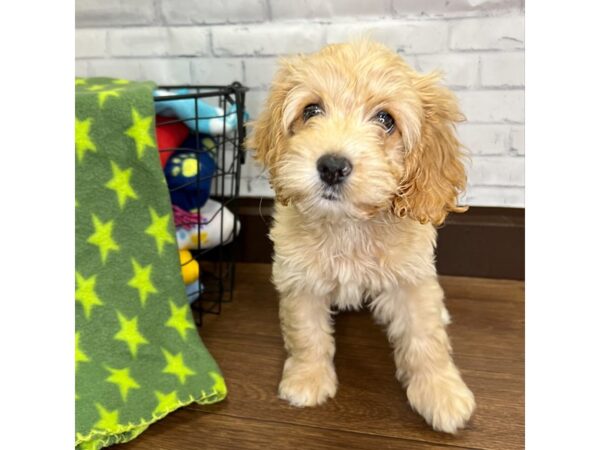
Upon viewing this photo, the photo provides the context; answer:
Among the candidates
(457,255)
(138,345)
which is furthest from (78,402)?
(457,255)

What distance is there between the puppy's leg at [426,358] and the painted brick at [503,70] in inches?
36.5

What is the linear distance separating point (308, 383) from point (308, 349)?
10 centimetres

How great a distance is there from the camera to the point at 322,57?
51.1 inches

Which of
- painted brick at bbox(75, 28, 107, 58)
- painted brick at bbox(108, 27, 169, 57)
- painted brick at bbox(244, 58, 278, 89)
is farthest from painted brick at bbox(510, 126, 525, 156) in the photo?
painted brick at bbox(75, 28, 107, 58)

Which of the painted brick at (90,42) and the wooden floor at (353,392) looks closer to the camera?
A: the wooden floor at (353,392)

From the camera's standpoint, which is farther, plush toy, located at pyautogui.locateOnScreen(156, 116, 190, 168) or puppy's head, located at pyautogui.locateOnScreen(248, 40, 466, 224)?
plush toy, located at pyautogui.locateOnScreen(156, 116, 190, 168)

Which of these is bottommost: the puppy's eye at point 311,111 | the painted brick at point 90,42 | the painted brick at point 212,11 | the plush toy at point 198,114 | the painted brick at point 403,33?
the puppy's eye at point 311,111

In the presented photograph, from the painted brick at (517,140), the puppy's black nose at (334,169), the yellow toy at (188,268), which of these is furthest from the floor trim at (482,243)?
the puppy's black nose at (334,169)

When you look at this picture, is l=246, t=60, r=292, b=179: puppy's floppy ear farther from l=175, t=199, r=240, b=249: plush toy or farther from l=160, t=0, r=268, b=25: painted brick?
l=160, t=0, r=268, b=25: painted brick

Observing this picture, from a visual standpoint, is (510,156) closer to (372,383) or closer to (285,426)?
(372,383)

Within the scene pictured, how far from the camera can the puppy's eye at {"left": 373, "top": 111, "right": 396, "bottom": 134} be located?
1273 mm

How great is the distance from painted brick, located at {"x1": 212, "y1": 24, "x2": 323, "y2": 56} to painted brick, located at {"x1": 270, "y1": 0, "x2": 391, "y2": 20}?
4 cm

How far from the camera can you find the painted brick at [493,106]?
1.94m

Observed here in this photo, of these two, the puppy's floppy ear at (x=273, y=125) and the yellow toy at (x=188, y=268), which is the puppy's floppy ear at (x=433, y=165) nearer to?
the puppy's floppy ear at (x=273, y=125)
